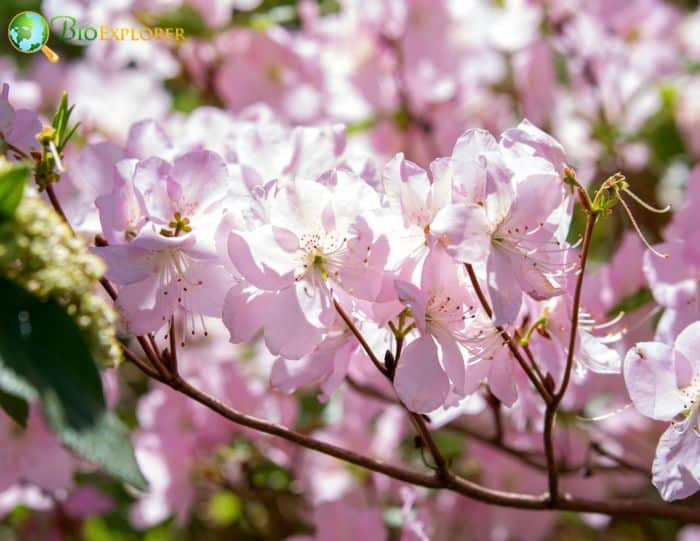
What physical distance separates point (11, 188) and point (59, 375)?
124mm

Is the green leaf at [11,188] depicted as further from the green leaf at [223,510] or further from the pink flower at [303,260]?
the green leaf at [223,510]

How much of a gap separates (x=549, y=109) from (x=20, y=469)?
3.48ft

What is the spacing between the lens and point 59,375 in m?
0.61

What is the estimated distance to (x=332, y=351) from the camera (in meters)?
0.89

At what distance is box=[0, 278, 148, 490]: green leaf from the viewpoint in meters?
0.60

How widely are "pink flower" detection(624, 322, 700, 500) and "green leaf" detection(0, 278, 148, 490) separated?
16.4 inches

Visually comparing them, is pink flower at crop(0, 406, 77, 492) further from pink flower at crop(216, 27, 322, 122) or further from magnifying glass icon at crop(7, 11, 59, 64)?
pink flower at crop(216, 27, 322, 122)

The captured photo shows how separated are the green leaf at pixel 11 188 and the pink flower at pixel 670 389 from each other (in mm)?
479

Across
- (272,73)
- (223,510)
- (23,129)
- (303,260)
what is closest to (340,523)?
(303,260)

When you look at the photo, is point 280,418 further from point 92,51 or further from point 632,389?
point 92,51

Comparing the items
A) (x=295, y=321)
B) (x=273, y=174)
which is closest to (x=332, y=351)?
(x=295, y=321)

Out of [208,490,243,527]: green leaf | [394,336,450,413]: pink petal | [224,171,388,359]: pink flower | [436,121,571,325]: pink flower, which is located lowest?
[208,490,243,527]: green leaf

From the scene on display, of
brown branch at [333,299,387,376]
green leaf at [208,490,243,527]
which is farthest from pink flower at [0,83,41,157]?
green leaf at [208,490,243,527]

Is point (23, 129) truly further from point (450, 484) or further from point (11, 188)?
point (450, 484)
